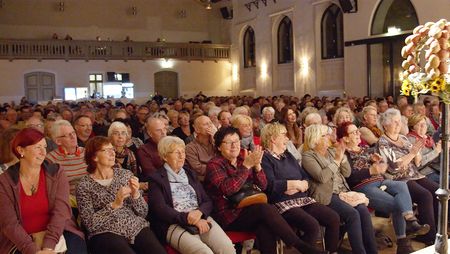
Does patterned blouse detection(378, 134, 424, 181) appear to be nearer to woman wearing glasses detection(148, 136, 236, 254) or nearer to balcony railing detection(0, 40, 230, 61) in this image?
woman wearing glasses detection(148, 136, 236, 254)

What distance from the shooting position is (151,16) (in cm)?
2556

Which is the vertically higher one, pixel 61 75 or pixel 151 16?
pixel 151 16

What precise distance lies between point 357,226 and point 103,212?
7.57 ft

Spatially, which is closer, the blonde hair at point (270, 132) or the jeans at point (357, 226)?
the jeans at point (357, 226)

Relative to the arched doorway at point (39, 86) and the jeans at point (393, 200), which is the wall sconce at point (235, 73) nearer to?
the arched doorway at point (39, 86)

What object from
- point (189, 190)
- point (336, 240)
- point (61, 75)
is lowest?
point (336, 240)

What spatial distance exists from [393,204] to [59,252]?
318 centimetres

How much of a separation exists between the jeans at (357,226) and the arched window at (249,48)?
19548 mm

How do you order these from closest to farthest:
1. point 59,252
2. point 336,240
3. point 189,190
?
point 59,252 < point 189,190 < point 336,240

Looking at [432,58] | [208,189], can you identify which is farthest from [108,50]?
[432,58]

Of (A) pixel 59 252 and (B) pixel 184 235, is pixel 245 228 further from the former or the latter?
(A) pixel 59 252

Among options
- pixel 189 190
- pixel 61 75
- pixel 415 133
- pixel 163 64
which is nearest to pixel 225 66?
pixel 163 64

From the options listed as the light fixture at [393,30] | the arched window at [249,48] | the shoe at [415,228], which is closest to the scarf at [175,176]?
the shoe at [415,228]

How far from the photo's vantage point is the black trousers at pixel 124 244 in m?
3.56
